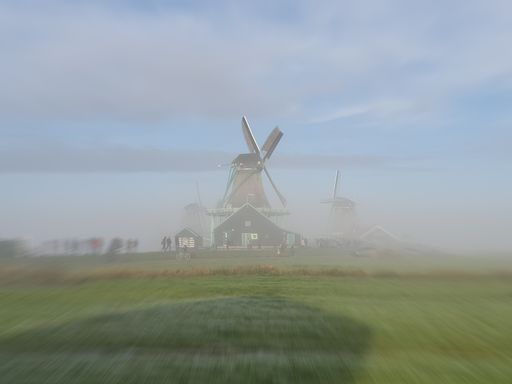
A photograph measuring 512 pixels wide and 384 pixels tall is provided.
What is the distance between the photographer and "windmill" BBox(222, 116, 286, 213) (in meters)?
95.1

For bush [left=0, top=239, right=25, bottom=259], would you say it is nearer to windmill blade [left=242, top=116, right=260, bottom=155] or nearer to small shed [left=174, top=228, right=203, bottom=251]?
small shed [left=174, top=228, right=203, bottom=251]

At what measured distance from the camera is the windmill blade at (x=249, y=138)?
100 meters

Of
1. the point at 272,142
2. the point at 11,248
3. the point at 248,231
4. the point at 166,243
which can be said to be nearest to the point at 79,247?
the point at 11,248

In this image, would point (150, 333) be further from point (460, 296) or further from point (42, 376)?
point (460, 296)

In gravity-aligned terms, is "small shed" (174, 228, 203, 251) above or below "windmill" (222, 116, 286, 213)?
below

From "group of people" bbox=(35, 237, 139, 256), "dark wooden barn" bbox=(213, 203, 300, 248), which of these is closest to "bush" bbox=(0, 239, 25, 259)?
"group of people" bbox=(35, 237, 139, 256)

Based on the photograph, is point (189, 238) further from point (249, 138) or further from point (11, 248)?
point (11, 248)

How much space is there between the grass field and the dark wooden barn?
198 feet

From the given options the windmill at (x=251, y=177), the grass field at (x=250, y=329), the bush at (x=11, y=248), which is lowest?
the grass field at (x=250, y=329)

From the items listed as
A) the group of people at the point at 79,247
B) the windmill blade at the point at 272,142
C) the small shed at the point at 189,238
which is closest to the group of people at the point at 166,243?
the group of people at the point at 79,247

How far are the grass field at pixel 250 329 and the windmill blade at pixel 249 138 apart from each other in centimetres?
7893

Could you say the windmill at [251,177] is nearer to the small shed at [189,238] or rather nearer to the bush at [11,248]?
the small shed at [189,238]

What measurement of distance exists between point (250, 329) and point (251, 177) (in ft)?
278

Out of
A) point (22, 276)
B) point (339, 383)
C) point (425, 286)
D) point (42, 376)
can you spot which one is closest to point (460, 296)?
point (425, 286)
